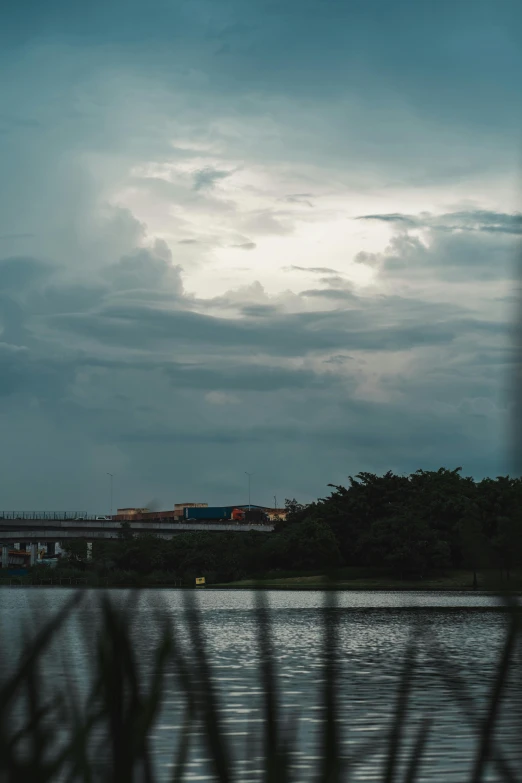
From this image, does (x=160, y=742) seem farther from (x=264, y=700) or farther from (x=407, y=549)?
(x=407, y=549)

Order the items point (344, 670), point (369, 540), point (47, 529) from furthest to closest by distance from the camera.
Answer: point (47, 529) < point (369, 540) < point (344, 670)

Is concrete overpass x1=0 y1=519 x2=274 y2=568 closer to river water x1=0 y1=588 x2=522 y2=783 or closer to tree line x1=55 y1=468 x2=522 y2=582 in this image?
tree line x1=55 y1=468 x2=522 y2=582

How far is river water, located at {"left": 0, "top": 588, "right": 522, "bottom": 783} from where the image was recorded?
133 cm

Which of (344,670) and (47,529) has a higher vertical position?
(47,529)

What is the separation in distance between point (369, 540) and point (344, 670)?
2546 inches

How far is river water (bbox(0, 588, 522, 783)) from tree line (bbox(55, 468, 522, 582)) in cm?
6

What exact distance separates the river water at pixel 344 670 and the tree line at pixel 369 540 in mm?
57

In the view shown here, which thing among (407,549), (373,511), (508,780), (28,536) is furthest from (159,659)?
(28,536)

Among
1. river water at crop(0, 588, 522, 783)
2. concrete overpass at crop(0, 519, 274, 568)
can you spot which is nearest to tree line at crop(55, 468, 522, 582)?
river water at crop(0, 588, 522, 783)

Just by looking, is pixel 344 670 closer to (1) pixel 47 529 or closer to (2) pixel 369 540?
(2) pixel 369 540

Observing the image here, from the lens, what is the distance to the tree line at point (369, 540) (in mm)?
1104

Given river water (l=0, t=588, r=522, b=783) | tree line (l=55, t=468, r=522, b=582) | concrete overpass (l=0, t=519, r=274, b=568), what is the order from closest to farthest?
tree line (l=55, t=468, r=522, b=582)
river water (l=0, t=588, r=522, b=783)
concrete overpass (l=0, t=519, r=274, b=568)

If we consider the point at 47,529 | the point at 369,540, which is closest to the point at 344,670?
the point at 369,540

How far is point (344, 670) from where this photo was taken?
6859mm
